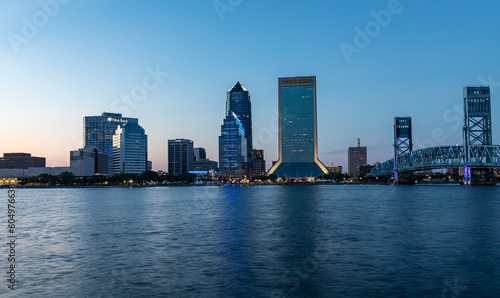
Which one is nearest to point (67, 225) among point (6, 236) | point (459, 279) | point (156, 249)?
point (6, 236)

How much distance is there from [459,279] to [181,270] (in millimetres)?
18490

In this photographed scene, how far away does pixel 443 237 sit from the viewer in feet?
147

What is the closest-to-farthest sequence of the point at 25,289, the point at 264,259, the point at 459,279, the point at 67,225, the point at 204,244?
the point at 25,289
the point at 459,279
the point at 264,259
the point at 204,244
the point at 67,225

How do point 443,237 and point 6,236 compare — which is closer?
point 443,237

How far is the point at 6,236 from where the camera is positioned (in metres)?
48.1

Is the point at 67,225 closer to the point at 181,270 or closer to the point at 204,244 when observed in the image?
the point at 204,244

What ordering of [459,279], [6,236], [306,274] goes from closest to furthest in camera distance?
[459,279], [306,274], [6,236]

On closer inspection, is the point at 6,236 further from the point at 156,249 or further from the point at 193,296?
the point at 193,296

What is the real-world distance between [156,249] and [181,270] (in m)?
9.57

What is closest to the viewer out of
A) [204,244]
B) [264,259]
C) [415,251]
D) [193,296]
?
[193,296]

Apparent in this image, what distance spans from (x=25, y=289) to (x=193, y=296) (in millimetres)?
10247

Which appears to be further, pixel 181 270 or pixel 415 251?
pixel 415 251

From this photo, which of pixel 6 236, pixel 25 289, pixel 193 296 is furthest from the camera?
pixel 6 236

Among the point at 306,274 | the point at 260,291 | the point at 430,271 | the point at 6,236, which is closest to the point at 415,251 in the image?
the point at 430,271
